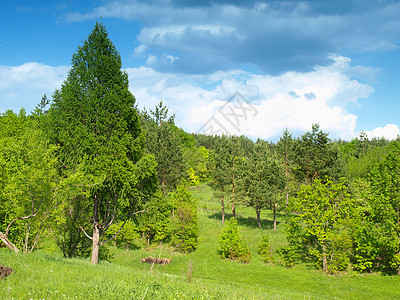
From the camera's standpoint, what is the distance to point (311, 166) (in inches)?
1587

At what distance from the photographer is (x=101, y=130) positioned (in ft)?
50.0

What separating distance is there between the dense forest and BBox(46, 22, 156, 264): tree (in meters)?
0.06

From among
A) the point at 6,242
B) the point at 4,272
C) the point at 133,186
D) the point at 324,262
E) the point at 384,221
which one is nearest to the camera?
the point at 4,272

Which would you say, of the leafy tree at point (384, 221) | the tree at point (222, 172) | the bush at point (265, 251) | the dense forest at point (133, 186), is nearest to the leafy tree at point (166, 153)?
the dense forest at point (133, 186)

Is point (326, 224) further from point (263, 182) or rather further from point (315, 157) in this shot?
point (315, 157)

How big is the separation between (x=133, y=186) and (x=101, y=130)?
12.8ft

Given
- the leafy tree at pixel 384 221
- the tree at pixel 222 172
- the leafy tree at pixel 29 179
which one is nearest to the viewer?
the leafy tree at pixel 29 179

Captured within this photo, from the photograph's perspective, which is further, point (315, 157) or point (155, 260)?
point (315, 157)

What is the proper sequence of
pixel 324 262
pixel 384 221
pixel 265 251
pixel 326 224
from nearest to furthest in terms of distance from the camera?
1. pixel 384 221
2. pixel 324 262
3. pixel 326 224
4. pixel 265 251

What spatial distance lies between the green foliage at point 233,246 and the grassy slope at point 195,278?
39.5 inches

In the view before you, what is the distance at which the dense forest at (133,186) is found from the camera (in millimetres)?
14617

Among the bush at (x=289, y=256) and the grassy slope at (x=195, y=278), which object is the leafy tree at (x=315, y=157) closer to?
the grassy slope at (x=195, y=278)


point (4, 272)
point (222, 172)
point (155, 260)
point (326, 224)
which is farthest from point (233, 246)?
point (4, 272)

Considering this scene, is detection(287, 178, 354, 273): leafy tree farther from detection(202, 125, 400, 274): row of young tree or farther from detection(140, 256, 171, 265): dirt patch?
detection(140, 256, 171, 265): dirt patch
